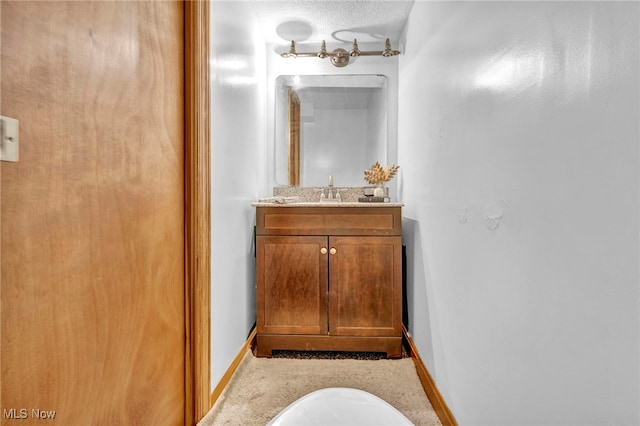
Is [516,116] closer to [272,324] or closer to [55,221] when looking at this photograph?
[55,221]

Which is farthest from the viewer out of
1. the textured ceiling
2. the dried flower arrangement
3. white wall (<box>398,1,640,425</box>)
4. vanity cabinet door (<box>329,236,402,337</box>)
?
the dried flower arrangement

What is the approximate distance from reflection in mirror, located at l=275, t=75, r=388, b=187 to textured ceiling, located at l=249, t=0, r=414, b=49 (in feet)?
0.94

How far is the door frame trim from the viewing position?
1.28 metres

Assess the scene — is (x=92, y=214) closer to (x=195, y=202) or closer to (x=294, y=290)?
(x=195, y=202)

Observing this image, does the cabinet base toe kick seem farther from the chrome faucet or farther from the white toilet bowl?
the chrome faucet

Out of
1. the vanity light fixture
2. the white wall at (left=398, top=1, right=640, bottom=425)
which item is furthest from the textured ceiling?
the white wall at (left=398, top=1, right=640, bottom=425)

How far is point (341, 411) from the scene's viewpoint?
130cm

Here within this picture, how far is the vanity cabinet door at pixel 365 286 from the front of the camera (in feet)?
6.15

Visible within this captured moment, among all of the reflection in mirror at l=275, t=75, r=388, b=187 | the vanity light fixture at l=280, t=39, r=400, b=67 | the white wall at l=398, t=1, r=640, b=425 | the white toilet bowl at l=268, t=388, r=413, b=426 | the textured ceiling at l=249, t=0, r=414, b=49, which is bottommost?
the white toilet bowl at l=268, t=388, r=413, b=426

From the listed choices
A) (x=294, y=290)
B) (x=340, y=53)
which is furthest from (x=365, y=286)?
(x=340, y=53)

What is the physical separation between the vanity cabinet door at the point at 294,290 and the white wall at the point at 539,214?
0.73 metres

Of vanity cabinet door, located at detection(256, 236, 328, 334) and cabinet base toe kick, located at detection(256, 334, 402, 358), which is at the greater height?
vanity cabinet door, located at detection(256, 236, 328, 334)

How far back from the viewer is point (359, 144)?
2.56m

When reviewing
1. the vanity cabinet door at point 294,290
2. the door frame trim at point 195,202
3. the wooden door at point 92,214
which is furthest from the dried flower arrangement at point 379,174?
the wooden door at point 92,214
